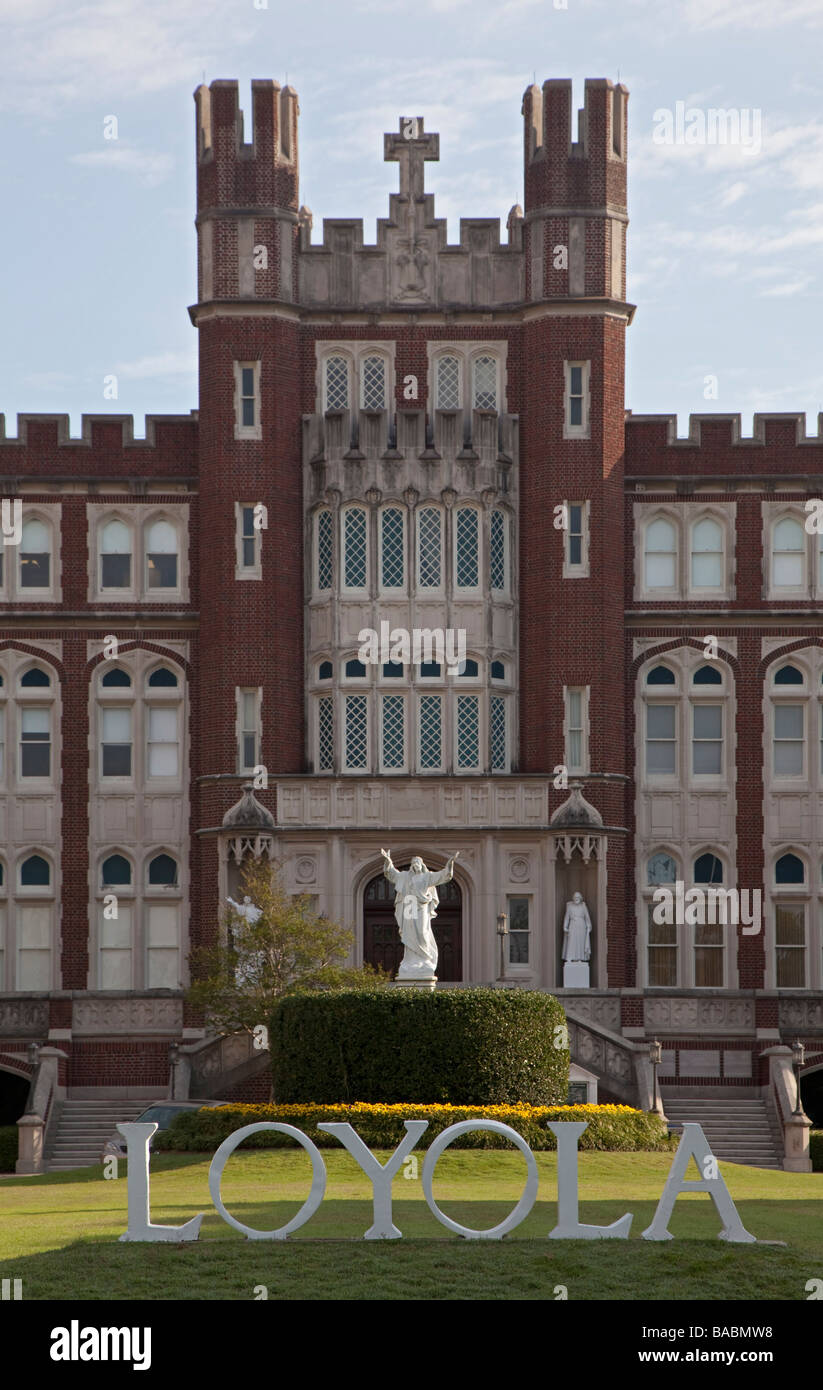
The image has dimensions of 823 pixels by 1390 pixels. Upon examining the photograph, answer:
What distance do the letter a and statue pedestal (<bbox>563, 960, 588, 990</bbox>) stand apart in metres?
23.9

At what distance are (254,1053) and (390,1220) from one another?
68.5ft

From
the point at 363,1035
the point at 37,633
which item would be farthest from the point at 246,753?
the point at 363,1035

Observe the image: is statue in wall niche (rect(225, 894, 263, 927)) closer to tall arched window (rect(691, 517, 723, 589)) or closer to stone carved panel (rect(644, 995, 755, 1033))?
stone carved panel (rect(644, 995, 755, 1033))

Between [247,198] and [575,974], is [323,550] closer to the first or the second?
A: [247,198]

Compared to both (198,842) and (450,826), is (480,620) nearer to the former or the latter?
(450,826)

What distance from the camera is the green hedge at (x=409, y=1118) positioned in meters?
34.1

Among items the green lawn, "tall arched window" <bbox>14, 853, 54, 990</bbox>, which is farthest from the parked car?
"tall arched window" <bbox>14, 853, 54, 990</bbox>

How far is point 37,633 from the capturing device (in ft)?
167

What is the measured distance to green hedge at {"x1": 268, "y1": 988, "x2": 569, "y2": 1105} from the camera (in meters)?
35.4

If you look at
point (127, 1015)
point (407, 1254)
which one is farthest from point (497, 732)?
point (407, 1254)

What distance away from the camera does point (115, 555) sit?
168ft

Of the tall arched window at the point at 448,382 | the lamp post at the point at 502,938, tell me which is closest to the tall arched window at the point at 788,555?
the tall arched window at the point at 448,382

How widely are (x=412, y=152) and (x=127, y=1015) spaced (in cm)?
2078

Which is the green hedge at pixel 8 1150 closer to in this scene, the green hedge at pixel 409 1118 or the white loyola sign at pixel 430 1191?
the green hedge at pixel 409 1118
